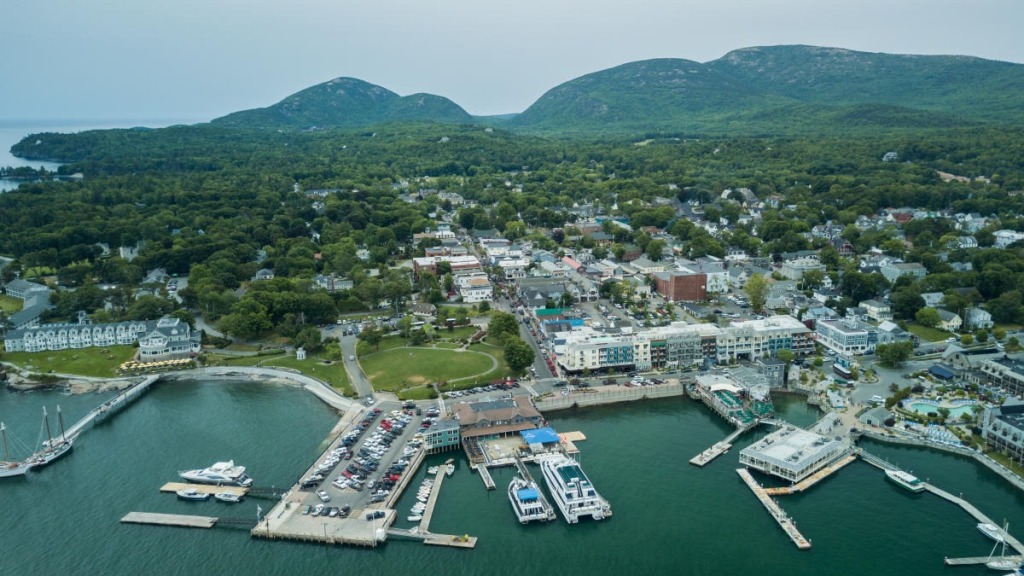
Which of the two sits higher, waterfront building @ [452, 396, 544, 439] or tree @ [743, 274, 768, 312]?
tree @ [743, 274, 768, 312]

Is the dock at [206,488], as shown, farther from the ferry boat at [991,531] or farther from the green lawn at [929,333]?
the green lawn at [929,333]

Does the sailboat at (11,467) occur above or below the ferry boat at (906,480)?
above

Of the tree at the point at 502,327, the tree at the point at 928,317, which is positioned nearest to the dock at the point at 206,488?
the tree at the point at 502,327

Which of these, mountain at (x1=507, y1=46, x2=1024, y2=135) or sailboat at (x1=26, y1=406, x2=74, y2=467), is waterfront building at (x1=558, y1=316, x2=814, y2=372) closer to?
sailboat at (x1=26, y1=406, x2=74, y2=467)

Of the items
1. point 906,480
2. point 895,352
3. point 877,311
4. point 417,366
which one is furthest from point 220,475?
point 877,311

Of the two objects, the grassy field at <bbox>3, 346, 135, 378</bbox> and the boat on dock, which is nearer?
the boat on dock

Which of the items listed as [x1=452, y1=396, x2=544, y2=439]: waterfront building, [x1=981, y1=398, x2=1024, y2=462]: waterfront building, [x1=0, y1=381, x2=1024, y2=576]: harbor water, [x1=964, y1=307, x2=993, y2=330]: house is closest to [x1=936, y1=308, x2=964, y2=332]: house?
[x1=964, y1=307, x2=993, y2=330]: house

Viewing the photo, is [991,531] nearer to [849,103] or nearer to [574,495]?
[574,495]
